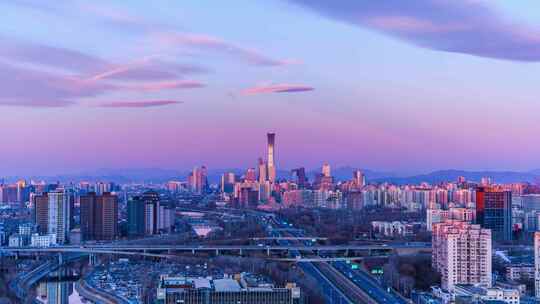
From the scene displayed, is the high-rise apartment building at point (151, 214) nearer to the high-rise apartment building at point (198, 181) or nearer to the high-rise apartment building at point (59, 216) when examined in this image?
the high-rise apartment building at point (59, 216)

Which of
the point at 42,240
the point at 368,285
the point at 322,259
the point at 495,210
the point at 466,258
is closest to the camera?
the point at 466,258

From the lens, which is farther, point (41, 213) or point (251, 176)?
point (251, 176)

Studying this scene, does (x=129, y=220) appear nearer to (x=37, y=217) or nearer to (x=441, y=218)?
(x=37, y=217)

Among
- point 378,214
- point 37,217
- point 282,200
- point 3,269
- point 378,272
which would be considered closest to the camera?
point 378,272

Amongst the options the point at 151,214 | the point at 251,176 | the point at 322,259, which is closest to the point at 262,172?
the point at 251,176

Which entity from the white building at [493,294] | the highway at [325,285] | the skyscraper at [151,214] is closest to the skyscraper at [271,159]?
the skyscraper at [151,214]

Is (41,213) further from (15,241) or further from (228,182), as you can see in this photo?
(228,182)

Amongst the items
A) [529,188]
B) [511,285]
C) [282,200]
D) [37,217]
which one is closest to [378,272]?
[511,285]
